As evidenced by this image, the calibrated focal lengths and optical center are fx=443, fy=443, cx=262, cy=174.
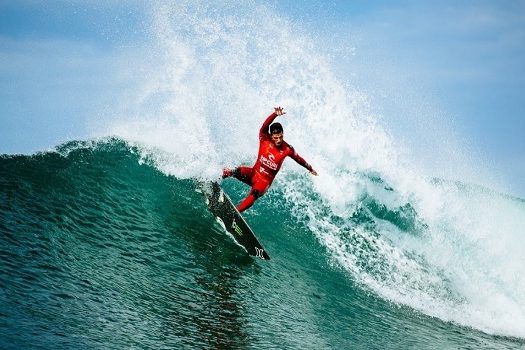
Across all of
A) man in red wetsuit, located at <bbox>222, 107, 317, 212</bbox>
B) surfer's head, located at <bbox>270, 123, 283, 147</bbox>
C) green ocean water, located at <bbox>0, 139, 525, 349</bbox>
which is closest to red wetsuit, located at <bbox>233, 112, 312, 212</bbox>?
man in red wetsuit, located at <bbox>222, 107, 317, 212</bbox>

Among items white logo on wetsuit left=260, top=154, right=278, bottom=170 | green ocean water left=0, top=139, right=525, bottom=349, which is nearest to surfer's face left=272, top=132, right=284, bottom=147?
white logo on wetsuit left=260, top=154, right=278, bottom=170

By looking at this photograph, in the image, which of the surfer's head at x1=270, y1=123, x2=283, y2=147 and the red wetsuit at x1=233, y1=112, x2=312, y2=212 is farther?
the red wetsuit at x1=233, y1=112, x2=312, y2=212

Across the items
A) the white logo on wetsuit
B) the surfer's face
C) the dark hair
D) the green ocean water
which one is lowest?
the green ocean water

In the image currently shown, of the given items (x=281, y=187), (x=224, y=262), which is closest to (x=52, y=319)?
(x=224, y=262)

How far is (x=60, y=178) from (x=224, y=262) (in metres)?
3.26

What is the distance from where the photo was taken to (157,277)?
519 centimetres

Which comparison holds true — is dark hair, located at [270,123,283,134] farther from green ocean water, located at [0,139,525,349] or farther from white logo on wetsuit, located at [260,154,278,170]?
green ocean water, located at [0,139,525,349]

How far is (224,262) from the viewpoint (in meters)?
6.29

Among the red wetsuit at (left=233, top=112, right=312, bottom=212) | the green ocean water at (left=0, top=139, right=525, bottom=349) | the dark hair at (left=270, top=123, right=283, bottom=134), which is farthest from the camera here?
the red wetsuit at (left=233, top=112, right=312, bottom=212)

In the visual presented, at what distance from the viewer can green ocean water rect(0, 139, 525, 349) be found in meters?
3.76

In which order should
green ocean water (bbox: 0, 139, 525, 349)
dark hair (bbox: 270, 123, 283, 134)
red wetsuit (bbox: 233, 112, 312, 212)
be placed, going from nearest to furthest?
green ocean water (bbox: 0, 139, 525, 349)
dark hair (bbox: 270, 123, 283, 134)
red wetsuit (bbox: 233, 112, 312, 212)

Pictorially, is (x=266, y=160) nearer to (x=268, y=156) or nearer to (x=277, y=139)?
(x=268, y=156)

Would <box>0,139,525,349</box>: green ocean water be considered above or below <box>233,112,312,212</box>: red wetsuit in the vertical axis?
below

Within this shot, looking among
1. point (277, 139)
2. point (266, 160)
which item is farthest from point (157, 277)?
point (277, 139)
